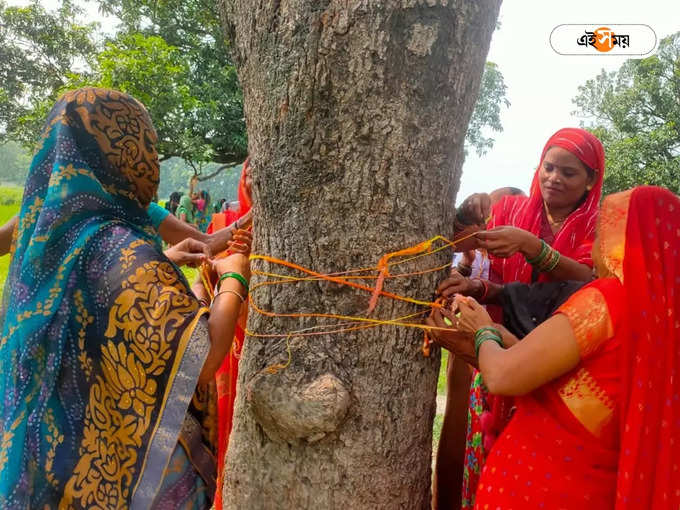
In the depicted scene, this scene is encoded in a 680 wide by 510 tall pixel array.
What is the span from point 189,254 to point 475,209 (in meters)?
1.06

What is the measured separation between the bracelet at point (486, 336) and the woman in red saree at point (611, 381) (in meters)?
0.04

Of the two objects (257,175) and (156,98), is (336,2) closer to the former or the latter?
(257,175)

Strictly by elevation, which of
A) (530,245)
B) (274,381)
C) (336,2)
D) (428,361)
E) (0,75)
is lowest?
(274,381)

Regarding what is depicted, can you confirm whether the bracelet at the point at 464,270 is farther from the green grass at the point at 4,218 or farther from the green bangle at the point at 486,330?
the green grass at the point at 4,218

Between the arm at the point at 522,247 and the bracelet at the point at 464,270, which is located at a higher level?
the arm at the point at 522,247

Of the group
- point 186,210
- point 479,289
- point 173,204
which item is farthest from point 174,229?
point 173,204

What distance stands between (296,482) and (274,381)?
0.32 metres

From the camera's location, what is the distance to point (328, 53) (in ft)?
4.72

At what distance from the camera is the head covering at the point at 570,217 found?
224 cm

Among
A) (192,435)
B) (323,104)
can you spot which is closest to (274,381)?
(192,435)

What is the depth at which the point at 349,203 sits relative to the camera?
1.48 m

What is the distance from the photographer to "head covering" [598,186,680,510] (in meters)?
1.38

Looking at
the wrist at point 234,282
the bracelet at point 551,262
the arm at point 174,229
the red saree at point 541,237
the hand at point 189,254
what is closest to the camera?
the wrist at point 234,282

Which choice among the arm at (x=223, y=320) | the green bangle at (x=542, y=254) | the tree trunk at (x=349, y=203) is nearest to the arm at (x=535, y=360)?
the tree trunk at (x=349, y=203)
